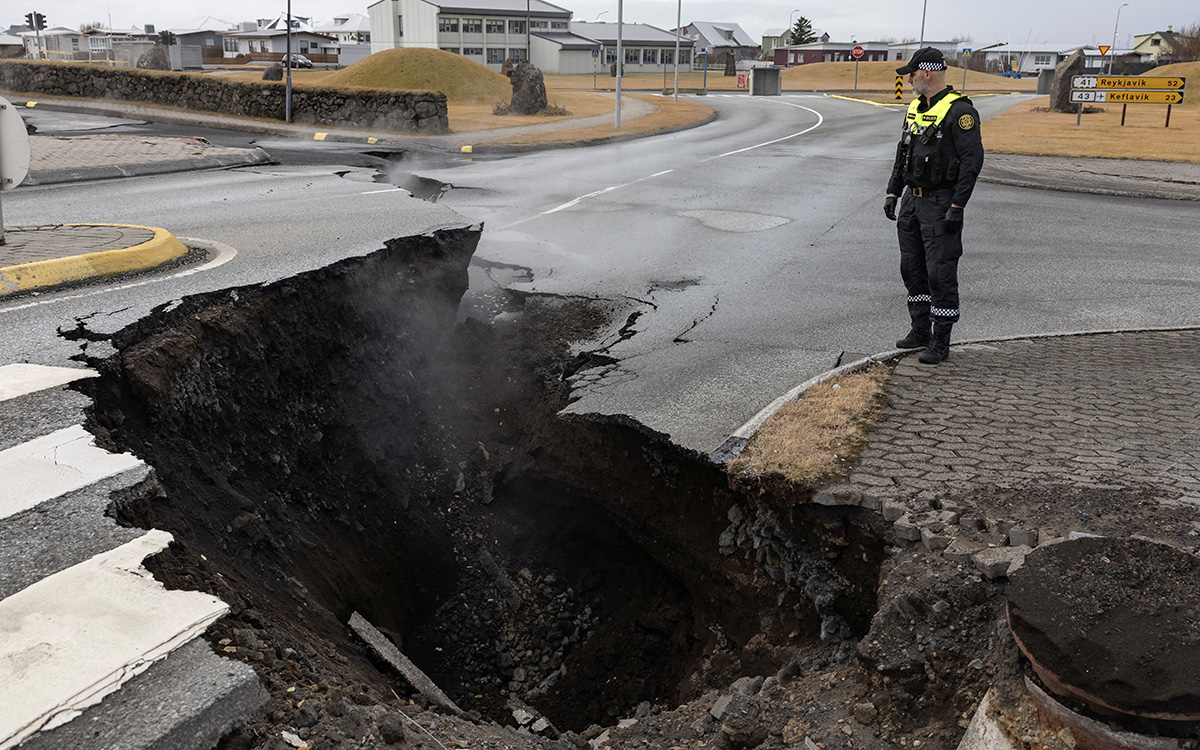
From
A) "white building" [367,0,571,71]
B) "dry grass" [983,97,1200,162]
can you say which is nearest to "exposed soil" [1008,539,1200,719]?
"dry grass" [983,97,1200,162]

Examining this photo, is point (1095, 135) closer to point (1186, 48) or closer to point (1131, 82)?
point (1131, 82)

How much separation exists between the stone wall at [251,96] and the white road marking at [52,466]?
18.8 m

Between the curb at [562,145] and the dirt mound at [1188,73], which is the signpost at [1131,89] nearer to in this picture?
the curb at [562,145]

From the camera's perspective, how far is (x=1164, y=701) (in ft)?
8.02

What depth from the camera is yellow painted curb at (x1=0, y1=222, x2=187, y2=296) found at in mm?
6020

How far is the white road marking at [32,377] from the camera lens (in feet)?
13.6

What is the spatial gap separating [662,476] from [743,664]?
134cm

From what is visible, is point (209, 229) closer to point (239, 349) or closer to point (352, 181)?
point (239, 349)

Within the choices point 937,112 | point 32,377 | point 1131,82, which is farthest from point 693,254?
point 1131,82

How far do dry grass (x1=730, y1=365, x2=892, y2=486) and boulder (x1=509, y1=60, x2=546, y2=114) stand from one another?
24.1 m

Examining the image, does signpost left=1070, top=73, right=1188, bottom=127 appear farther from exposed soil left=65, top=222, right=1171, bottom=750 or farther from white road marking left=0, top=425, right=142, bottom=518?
white road marking left=0, top=425, right=142, bottom=518

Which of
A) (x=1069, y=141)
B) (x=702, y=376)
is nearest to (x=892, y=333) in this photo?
(x=702, y=376)

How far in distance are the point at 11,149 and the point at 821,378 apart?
6326 millimetres

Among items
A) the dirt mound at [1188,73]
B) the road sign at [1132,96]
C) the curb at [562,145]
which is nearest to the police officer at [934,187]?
the curb at [562,145]
